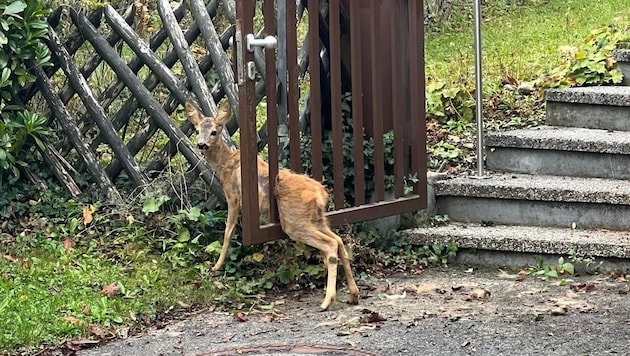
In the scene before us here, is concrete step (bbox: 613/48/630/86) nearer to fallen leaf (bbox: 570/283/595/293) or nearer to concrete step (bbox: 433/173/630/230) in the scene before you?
concrete step (bbox: 433/173/630/230)

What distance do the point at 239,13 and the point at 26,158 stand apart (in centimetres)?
232

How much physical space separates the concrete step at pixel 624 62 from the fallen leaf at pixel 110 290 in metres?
4.05

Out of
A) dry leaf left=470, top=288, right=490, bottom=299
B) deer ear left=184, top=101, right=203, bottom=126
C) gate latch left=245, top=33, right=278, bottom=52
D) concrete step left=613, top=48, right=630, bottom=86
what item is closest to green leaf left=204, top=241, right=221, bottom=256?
deer ear left=184, top=101, right=203, bottom=126

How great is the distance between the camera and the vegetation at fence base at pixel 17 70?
6.70 metres

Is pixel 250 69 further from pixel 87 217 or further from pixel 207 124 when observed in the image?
pixel 87 217

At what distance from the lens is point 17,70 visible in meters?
6.82

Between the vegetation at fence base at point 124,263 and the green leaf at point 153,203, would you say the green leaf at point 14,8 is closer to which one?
the vegetation at fence base at point 124,263

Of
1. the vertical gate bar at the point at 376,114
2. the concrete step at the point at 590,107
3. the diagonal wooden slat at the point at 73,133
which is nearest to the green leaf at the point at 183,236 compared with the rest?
the diagonal wooden slat at the point at 73,133

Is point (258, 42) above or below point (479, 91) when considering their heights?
above

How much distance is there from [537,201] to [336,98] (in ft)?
4.89

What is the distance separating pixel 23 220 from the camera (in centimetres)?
681

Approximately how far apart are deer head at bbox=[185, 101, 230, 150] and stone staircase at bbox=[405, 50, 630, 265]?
1381 mm

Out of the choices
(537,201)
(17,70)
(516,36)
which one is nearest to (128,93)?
(17,70)

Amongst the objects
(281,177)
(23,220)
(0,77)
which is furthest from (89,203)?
(281,177)
